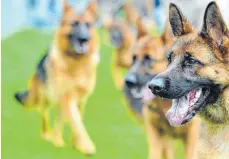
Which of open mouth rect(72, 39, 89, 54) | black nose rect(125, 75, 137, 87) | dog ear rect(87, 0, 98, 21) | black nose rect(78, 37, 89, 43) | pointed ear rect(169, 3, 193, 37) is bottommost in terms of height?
black nose rect(125, 75, 137, 87)

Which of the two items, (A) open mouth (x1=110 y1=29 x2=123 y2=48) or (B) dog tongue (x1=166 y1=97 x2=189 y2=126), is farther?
(A) open mouth (x1=110 y1=29 x2=123 y2=48)

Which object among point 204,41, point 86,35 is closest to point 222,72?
point 204,41

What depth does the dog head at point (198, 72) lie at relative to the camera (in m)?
3.23

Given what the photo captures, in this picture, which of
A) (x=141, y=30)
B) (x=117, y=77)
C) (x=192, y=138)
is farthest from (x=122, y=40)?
(x=192, y=138)

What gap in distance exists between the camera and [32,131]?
5.11 metres

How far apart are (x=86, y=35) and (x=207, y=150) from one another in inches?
70.4

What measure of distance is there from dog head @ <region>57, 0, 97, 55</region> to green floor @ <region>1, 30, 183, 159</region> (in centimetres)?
14

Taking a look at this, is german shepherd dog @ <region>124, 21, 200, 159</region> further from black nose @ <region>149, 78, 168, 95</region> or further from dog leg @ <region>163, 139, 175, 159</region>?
black nose @ <region>149, 78, 168, 95</region>

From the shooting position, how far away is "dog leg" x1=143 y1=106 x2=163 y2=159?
4492mm

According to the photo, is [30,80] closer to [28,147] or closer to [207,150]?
[28,147]

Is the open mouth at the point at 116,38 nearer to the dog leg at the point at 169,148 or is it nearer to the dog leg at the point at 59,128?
the dog leg at the point at 59,128

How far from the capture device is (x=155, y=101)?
4.34m

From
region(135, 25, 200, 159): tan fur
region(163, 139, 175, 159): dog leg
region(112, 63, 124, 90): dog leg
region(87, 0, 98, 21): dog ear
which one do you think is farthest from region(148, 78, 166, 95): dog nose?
region(87, 0, 98, 21): dog ear

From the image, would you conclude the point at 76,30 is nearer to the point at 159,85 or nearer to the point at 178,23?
the point at 178,23
